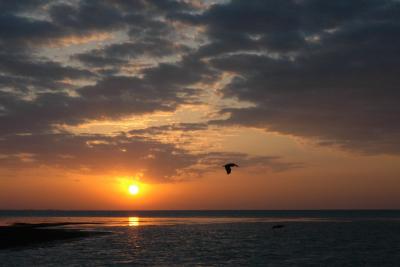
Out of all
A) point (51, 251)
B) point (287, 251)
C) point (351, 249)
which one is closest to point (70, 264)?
point (51, 251)

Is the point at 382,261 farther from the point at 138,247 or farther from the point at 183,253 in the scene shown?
the point at 138,247

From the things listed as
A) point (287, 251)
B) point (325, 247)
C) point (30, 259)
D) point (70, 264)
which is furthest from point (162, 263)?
point (325, 247)

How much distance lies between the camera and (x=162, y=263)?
5175 centimetres

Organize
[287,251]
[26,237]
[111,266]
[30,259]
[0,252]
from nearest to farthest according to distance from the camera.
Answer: [111,266] < [30,259] < [0,252] < [287,251] < [26,237]

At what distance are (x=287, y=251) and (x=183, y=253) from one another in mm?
13040

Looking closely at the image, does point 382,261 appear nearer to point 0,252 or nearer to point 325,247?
point 325,247

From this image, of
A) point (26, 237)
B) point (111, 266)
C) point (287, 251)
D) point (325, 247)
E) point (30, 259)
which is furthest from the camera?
point (26, 237)

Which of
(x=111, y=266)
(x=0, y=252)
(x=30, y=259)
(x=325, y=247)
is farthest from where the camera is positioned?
(x=325, y=247)

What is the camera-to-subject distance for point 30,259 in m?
53.1

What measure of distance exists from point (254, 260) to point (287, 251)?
11111 millimetres

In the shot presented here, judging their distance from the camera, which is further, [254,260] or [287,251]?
[287,251]

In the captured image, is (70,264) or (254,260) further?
(254,260)

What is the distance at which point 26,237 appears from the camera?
79.4 m

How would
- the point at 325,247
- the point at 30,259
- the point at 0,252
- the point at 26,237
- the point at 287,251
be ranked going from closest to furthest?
the point at 30,259
the point at 0,252
the point at 287,251
the point at 325,247
the point at 26,237
